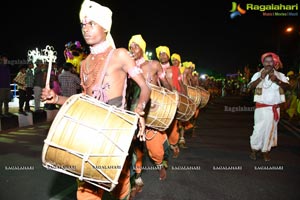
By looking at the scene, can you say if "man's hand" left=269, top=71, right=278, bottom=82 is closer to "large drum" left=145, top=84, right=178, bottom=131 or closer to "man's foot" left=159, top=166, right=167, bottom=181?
"large drum" left=145, top=84, right=178, bottom=131

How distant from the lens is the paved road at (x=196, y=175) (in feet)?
14.8

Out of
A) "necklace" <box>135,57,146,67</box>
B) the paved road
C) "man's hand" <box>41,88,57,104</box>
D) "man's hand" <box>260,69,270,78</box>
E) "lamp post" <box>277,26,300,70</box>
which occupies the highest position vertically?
"lamp post" <box>277,26,300,70</box>

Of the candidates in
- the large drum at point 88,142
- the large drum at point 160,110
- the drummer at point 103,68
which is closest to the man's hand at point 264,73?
the large drum at point 160,110

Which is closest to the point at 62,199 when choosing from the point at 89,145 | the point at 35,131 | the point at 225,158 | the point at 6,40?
the point at 89,145

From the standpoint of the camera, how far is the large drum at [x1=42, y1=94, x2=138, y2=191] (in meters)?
2.38

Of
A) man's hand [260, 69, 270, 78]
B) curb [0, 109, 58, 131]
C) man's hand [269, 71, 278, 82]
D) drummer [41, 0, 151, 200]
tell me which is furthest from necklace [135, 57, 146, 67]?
curb [0, 109, 58, 131]

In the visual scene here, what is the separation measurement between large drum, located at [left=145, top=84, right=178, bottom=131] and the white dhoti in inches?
104

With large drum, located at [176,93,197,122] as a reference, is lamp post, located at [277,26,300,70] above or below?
above

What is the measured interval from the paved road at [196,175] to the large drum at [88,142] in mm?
2055

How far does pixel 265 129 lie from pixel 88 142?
4846 mm

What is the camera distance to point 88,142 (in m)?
2.38

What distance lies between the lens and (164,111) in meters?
4.43

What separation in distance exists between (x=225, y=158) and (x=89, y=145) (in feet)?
16.0

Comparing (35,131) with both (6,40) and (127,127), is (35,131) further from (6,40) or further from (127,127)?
(6,40)
